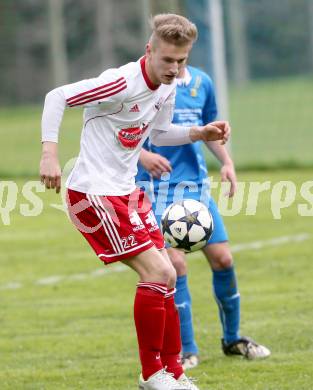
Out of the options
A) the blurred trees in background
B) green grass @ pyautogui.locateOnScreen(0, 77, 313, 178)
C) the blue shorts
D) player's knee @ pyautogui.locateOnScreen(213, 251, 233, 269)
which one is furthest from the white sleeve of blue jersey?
green grass @ pyautogui.locateOnScreen(0, 77, 313, 178)

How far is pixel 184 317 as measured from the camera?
605 cm

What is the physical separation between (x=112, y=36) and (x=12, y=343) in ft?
95.3

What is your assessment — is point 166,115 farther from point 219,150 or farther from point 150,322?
point 150,322

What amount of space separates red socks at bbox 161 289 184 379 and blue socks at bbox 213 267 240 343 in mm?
983

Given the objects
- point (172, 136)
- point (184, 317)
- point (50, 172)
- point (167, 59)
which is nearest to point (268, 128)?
point (184, 317)

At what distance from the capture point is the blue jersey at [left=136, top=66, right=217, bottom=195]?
6.27 m

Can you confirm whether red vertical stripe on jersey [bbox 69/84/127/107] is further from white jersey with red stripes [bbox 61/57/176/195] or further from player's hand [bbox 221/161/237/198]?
player's hand [bbox 221/161/237/198]

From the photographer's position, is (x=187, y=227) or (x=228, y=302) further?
(x=228, y=302)

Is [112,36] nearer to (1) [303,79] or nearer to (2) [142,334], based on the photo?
(1) [303,79]

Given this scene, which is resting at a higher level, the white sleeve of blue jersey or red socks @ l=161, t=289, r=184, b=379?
the white sleeve of blue jersey

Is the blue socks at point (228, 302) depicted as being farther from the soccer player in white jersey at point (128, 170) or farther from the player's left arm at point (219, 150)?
the soccer player in white jersey at point (128, 170)

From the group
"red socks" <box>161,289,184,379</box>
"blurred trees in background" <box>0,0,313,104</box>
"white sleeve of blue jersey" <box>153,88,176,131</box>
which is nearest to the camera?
"red socks" <box>161,289,184,379</box>

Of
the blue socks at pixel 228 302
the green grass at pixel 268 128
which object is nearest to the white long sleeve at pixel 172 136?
the blue socks at pixel 228 302

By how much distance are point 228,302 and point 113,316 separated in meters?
1.46
